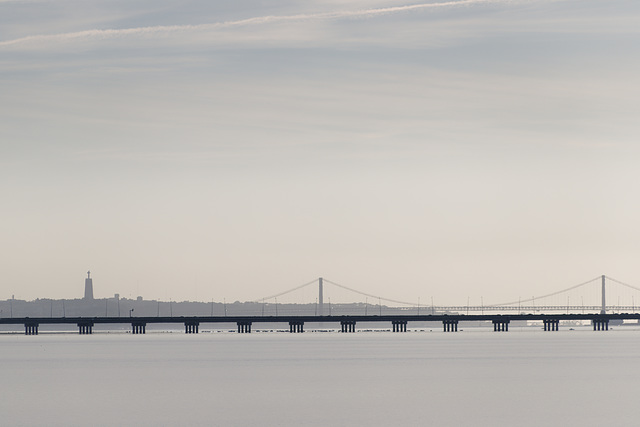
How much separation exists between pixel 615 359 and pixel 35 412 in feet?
263

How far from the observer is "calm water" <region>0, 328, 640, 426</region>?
207 feet

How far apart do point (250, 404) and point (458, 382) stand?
24.1 m

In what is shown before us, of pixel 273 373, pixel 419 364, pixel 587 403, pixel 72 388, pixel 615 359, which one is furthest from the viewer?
pixel 615 359

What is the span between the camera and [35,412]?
6750cm

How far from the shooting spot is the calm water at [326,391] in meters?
63.1

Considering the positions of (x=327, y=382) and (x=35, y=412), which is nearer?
(x=35, y=412)

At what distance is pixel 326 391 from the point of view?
267 ft

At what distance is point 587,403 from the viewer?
71250 millimetres

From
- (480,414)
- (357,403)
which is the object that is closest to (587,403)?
(480,414)

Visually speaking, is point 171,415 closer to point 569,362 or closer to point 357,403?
point 357,403

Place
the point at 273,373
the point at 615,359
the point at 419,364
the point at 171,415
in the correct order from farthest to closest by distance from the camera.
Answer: the point at 615,359 → the point at 419,364 → the point at 273,373 → the point at 171,415

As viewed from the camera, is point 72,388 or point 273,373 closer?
point 72,388

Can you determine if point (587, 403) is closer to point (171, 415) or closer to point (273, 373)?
point (171, 415)

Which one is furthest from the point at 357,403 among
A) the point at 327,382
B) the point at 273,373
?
the point at 273,373
